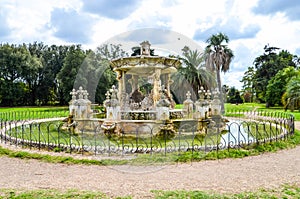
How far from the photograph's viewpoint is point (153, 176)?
18.5 feet

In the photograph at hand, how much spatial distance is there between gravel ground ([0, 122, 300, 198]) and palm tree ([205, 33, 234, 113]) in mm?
21340

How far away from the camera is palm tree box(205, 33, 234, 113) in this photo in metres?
27.4

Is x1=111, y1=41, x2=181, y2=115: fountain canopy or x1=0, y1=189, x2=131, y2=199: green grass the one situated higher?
x1=111, y1=41, x2=181, y2=115: fountain canopy

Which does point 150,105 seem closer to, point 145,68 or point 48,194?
point 145,68

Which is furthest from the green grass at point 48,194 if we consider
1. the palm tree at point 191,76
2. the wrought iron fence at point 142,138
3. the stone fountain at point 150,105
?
the palm tree at point 191,76

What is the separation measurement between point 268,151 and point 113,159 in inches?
180

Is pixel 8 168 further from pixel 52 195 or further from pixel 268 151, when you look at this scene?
pixel 268 151

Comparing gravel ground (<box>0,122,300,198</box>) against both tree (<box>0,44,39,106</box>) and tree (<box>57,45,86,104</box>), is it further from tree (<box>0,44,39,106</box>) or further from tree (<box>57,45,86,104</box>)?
tree (<box>0,44,39,106</box>)

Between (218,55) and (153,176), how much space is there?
2362 centimetres

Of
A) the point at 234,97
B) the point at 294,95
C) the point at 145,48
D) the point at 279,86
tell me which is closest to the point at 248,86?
the point at 234,97

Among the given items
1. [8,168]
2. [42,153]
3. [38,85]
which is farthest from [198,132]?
[38,85]

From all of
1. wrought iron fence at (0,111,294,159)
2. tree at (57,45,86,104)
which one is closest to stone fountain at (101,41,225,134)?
wrought iron fence at (0,111,294,159)

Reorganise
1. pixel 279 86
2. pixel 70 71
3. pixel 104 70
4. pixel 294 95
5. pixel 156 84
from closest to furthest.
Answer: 1. pixel 156 84
2. pixel 294 95
3. pixel 104 70
4. pixel 70 71
5. pixel 279 86

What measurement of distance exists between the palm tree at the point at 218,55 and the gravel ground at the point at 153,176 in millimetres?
21340
